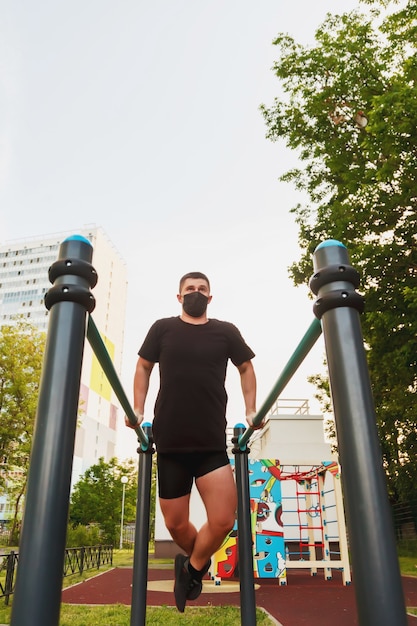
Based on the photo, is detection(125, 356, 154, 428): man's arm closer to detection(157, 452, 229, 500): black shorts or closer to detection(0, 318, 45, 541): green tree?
detection(157, 452, 229, 500): black shorts

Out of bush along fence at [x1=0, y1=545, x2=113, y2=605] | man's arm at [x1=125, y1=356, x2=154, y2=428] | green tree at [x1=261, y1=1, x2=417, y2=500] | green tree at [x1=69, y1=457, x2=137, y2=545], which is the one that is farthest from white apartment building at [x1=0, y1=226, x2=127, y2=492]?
man's arm at [x1=125, y1=356, x2=154, y2=428]

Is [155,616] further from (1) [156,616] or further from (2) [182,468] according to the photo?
(2) [182,468]

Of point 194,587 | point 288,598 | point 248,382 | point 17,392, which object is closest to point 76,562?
point 288,598

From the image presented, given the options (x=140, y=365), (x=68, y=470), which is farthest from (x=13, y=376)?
(x=68, y=470)

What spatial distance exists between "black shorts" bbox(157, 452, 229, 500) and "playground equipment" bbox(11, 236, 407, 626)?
1150mm

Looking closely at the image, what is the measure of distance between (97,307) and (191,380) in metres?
48.0

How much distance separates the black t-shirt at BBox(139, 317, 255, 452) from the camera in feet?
6.91

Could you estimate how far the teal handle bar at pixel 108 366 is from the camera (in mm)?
1241

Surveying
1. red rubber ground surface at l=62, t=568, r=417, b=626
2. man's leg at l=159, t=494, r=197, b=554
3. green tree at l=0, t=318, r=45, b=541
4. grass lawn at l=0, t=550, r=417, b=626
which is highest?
green tree at l=0, t=318, r=45, b=541

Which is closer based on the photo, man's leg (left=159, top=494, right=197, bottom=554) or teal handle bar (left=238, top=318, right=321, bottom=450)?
teal handle bar (left=238, top=318, right=321, bottom=450)

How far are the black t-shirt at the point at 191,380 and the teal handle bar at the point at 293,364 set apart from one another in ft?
0.71

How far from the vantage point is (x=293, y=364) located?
5.18ft

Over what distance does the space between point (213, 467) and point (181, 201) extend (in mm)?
9949

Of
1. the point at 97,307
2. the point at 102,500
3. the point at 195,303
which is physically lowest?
the point at 195,303
